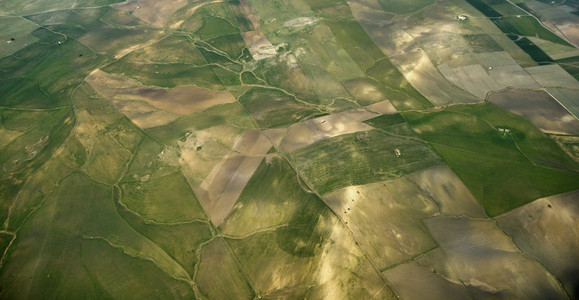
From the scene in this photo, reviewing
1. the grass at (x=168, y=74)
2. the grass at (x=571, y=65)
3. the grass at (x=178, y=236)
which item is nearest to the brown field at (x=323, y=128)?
the grass at (x=178, y=236)

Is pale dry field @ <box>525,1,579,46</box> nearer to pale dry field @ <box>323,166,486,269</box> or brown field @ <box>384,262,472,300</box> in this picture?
pale dry field @ <box>323,166,486,269</box>

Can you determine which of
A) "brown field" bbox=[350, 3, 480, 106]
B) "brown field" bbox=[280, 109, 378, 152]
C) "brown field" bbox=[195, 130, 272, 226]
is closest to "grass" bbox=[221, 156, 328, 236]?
"brown field" bbox=[195, 130, 272, 226]

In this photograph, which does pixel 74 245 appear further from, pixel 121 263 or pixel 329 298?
pixel 329 298

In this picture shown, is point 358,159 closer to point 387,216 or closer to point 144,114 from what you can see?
point 387,216

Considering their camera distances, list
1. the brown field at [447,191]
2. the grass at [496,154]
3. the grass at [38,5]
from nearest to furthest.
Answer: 1. the brown field at [447,191]
2. the grass at [496,154]
3. the grass at [38,5]

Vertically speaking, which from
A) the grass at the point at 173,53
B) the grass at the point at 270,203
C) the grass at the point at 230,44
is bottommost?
the grass at the point at 270,203

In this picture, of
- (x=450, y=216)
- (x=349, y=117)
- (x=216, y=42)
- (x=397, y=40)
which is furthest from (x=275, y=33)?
(x=450, y=216)

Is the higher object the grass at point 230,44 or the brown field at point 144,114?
the grass at point 230,44

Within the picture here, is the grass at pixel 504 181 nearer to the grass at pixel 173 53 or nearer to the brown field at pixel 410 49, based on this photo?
the brown field at pixel 410 49
